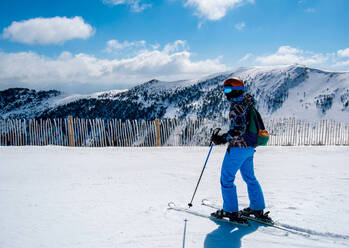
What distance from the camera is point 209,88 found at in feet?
292

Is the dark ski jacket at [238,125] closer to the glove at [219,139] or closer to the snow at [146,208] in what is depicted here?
the glove at [219,139]

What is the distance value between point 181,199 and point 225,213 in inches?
45.1

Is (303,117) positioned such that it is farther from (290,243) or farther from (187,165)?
(290,243)

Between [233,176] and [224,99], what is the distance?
218 feet

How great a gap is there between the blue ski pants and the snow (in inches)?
10.7

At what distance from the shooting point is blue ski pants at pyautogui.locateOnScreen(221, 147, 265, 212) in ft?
9.67

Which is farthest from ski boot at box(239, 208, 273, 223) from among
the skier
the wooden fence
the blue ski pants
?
the wooden fence

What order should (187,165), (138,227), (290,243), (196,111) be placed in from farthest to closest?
(196,111), (187,165), (138,227), (290,243)

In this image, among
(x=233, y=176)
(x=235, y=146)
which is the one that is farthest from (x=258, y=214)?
(x=235, y=146)

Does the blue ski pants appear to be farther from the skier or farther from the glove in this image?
the glove

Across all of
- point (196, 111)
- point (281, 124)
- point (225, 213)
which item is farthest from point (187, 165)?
point (196, 111)

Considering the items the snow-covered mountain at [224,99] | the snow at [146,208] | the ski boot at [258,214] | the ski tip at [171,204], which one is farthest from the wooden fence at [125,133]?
the snow-covered mountain at [224,99]

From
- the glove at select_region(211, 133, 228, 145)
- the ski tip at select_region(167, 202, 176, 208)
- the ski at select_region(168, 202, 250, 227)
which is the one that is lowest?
the ski at select_region(168, 202, 250, 227)

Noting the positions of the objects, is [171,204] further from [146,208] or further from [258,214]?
[258,214]
